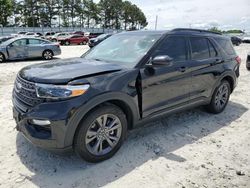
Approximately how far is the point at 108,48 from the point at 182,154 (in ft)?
7.11

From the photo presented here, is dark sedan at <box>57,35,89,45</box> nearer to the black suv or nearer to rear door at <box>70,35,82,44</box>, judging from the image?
rear door at <box>70,35,82,44</box>

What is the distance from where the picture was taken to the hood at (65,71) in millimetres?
3274

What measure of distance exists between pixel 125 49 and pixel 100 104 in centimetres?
130

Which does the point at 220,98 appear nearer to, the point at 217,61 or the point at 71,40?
the point at 217,61

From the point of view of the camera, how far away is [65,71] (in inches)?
138

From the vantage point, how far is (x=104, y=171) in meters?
3.46

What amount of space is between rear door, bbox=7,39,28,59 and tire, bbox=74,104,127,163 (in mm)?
12055

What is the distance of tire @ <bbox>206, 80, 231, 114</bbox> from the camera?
18.1ft

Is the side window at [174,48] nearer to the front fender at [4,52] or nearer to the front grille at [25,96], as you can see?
the front grille at [25,96]

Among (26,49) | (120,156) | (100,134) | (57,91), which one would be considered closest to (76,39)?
(26,49)

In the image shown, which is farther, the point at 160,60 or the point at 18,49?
the point at 18,49

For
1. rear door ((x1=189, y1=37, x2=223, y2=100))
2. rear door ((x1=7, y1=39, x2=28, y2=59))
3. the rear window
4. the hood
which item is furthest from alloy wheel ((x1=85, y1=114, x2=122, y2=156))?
rear door ((x1=7, y1=39, x2=28, y2=59))

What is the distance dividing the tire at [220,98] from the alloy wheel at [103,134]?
8.51 feet

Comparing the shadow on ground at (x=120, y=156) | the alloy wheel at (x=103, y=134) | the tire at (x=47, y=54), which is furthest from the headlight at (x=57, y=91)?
the tire at (x=47, y=54)
